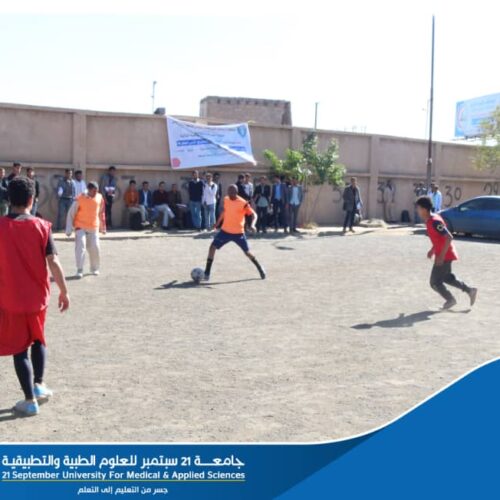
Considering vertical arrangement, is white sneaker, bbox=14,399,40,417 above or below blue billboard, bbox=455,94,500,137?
below

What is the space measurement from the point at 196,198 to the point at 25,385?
1724 centimetres

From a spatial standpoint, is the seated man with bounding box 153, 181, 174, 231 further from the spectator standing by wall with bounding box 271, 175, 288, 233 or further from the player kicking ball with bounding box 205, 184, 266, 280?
the player kicking ball with bounding box 205, 184, 266, 280

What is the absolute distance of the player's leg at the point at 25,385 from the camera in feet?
17.4

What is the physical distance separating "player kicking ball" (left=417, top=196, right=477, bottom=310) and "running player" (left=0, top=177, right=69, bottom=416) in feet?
19.5

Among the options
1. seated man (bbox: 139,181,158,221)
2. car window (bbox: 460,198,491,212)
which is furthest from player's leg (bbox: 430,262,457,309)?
car window (bbox: 460,198,491,212)

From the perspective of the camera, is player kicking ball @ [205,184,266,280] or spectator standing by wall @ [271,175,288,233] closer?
player kicking ball @ [205,184,266,280]

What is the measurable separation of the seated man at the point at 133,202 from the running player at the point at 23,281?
16947 mm

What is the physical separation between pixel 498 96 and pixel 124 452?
62636 mm

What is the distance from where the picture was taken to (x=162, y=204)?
22.8 meters

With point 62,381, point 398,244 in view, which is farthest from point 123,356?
point 398,244

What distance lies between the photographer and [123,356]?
7.09 metres

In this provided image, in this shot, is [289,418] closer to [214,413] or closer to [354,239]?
[214,413]

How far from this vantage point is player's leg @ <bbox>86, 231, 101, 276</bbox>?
12461 millimetres

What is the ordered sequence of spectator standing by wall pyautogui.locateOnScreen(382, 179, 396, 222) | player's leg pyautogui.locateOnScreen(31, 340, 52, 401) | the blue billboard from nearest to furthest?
player's leg pyautogui.locateOnScreen(31, 340, 52, 401)
spectator standing by wall pyautogui.locateOnScreen(382, 179, 396, 222)
the blue billboard
